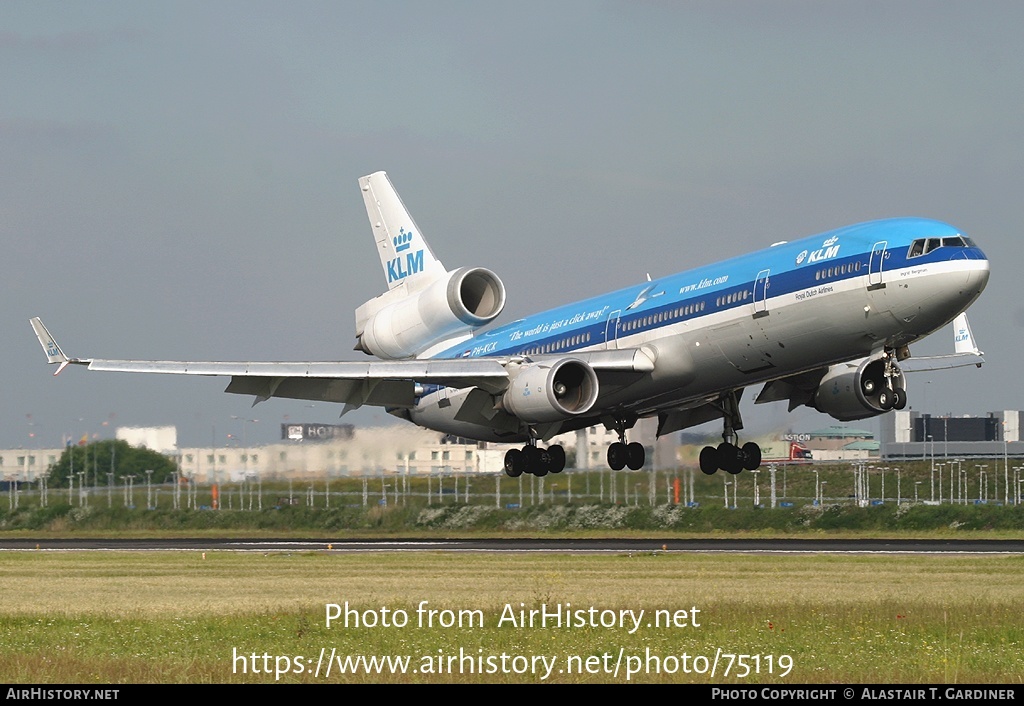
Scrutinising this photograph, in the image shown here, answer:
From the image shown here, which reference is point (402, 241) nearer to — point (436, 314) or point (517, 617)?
point (436, 314)

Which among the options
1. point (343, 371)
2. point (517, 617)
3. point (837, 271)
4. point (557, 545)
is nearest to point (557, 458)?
point (343, 371)

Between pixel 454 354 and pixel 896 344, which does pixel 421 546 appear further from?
pixel 896 344

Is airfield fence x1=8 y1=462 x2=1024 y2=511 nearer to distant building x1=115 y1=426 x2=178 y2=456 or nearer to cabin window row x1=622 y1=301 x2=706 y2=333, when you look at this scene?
distant building x1=115 y1=426 x2=178 y2=456

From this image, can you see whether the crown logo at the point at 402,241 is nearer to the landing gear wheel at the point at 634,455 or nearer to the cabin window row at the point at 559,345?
the cabin window row at the point at 559,345

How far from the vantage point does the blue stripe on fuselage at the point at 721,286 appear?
1401 inches

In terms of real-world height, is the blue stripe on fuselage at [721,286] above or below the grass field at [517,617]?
above

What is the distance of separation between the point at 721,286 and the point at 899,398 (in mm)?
5423

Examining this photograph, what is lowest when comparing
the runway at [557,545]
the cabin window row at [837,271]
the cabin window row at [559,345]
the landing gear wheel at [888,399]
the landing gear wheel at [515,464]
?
the runway at [557,545]

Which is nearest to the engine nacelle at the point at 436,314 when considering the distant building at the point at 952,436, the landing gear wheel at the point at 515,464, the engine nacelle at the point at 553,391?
the landing gear wheel at the point at 515,464

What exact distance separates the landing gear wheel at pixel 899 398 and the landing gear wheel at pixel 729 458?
7.52m

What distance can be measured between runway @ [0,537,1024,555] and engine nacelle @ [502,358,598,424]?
23034 millimetres

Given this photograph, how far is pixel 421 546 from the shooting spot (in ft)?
222

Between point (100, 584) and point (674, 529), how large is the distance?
32914mm

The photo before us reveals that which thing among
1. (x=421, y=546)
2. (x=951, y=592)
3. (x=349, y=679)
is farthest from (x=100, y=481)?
(x=349, y=679)
